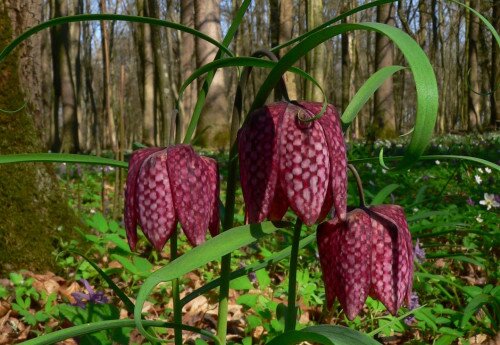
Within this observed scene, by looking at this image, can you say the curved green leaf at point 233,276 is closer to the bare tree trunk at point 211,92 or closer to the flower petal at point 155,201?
the flower petal at point 155,201

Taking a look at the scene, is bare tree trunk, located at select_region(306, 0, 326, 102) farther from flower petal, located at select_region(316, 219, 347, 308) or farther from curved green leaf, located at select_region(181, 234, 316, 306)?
flower petal, located at select_region(316, 219, 347, 308)

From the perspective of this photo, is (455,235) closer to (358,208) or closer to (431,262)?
(431,262)

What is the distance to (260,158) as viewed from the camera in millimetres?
767

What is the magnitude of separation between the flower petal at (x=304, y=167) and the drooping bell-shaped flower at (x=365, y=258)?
111 mm

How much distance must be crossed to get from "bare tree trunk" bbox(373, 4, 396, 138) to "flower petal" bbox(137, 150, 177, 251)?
9.70 meters

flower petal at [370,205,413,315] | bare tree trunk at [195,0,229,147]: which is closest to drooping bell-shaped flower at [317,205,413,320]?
flower petal at [370,205,413,315]

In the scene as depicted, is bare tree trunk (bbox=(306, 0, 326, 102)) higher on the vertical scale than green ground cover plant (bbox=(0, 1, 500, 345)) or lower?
higher

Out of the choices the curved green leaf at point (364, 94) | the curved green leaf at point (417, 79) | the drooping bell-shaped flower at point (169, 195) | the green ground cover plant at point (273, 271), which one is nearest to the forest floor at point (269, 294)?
the green ground cover plant at point (273, 271)

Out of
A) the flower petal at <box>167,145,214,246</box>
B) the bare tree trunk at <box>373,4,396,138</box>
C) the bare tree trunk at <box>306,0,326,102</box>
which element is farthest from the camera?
the bare tree trunk at <box>373,4,396,138</box>

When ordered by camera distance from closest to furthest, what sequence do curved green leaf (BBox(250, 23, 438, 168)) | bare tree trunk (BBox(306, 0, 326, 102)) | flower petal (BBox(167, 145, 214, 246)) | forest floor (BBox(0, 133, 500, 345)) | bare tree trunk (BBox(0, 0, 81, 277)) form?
curved green leaf (BBox(250, 23, 438, 168)) → flower petal (BBox(167, 145, 214, 246)) → forest floor (BBox(0, 133, 500, 345)) → bare tree trunk (BBox(0, 0, 81, 277)) → bare tree trunk (BBox(306, 0, 326, 102))

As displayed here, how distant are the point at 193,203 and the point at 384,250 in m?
0.29

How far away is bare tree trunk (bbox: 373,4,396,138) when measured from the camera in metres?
10.3

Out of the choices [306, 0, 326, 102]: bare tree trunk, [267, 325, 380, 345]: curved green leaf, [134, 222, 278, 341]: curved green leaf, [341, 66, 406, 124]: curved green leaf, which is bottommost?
[267, 325, 380, 345]: curved green leaf

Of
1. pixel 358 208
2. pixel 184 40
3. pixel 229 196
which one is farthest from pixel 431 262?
pixel 184 40
